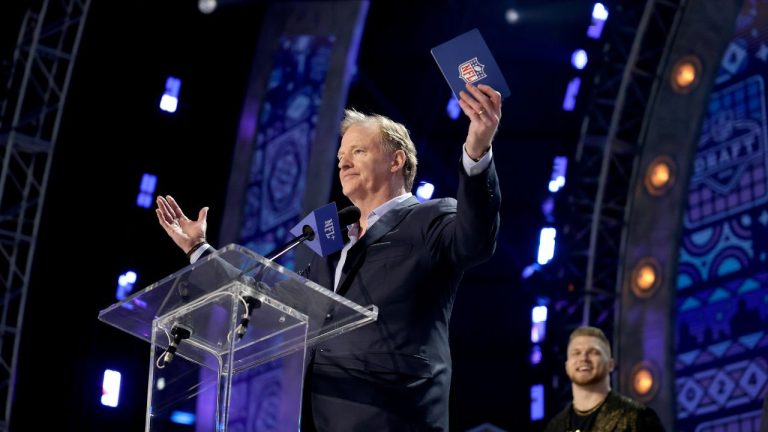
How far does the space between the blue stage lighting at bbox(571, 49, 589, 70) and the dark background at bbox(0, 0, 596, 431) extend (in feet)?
0.27

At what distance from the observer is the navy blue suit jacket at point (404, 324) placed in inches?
94.4

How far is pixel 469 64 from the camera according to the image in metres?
2.40

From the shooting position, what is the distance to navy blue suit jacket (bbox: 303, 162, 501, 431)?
2398 mm

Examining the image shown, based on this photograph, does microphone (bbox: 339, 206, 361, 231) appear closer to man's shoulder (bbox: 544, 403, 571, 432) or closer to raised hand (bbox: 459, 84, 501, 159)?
raised hand (bbox: 459, 84, 501, 159)

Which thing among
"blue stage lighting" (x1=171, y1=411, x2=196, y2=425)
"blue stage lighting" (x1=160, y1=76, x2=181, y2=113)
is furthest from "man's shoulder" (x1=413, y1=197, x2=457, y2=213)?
"blue stage lighting" (x1=160, y1=76, x2=181, y2=113)

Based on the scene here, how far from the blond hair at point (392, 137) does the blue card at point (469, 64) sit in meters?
0.45

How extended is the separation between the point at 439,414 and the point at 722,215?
20.2 ft

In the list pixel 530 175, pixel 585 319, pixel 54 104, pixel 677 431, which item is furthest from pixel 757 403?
pixel 54 104

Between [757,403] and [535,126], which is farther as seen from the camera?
[535,126]

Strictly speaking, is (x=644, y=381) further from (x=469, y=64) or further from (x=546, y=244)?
(x=469, y=64)

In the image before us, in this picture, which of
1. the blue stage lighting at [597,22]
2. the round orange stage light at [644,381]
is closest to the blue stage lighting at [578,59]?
the blue stage lighting at [597,22]

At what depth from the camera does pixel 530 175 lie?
30.4 ft

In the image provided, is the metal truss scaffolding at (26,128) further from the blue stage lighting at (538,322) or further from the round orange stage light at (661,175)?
the round orange stage light at (661,175)

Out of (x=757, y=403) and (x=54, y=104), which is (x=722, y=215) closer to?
(x=757, y=403)
